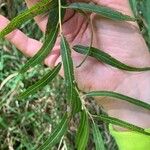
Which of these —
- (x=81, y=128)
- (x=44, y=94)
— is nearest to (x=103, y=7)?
(x=81, y=128)

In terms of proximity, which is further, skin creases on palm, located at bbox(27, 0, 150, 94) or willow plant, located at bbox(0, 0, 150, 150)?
skin creases on palm, located at bbox(27, 0, 150, 94)

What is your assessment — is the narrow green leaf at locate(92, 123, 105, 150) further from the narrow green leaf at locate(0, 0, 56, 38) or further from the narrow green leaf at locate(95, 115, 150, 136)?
the narrow green leaf at locate(0, 0, 56, 38)

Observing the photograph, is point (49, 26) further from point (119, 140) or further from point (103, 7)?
point (119, 140)

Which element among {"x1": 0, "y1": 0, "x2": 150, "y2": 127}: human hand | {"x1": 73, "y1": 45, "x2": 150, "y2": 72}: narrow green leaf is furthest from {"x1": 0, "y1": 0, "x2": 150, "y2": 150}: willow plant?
{"x1": 0, "y1": 0, "x2": 150, "y2": 127}: human hand

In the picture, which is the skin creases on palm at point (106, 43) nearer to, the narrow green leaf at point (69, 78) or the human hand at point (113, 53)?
the human hand at point (113, 53)

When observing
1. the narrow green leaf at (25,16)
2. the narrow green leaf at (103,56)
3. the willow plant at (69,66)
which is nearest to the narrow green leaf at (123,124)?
the willow plant at (69,66)
